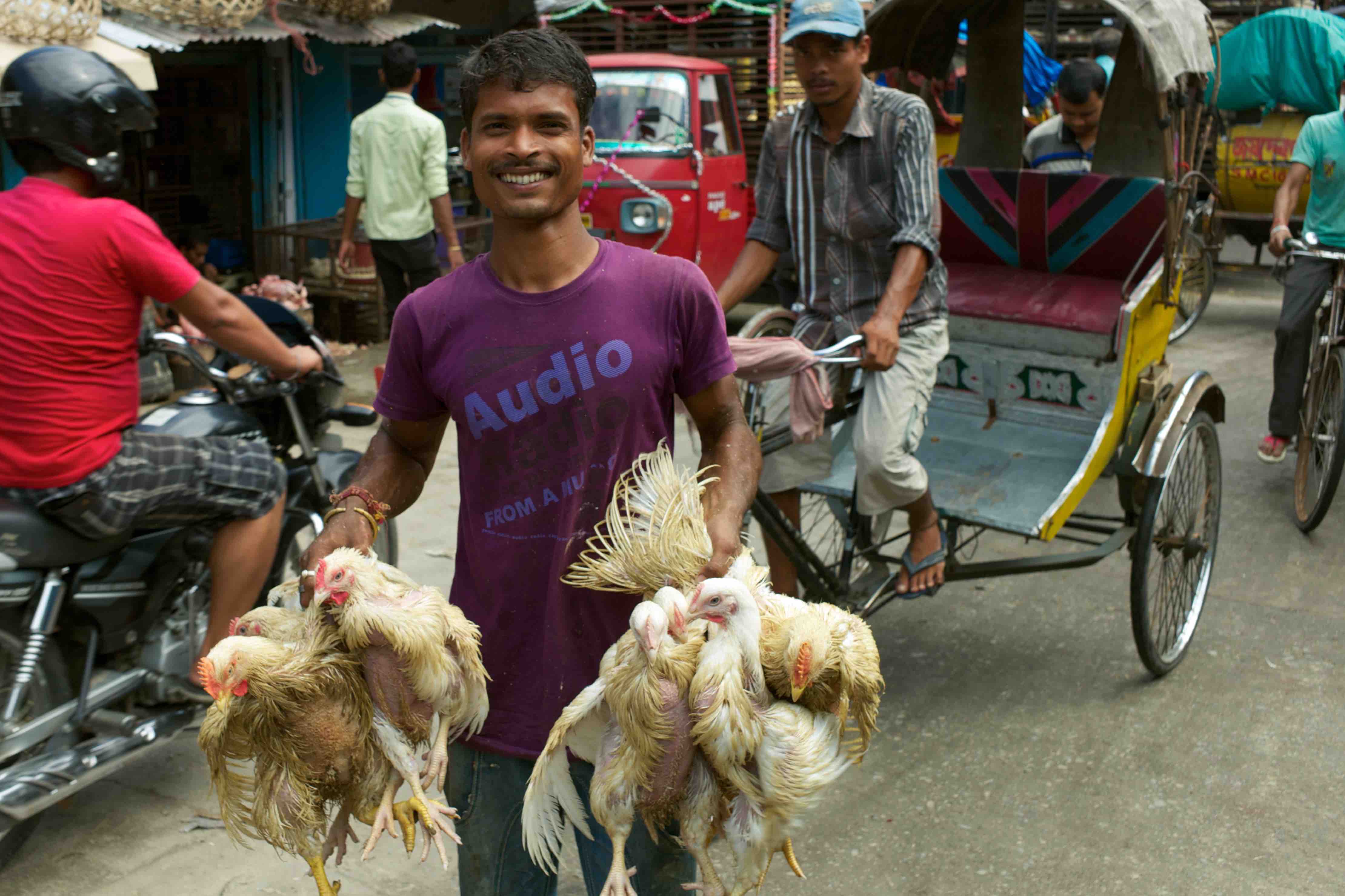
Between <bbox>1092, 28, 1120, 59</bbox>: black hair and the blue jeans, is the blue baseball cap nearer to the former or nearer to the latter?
the blue jeans

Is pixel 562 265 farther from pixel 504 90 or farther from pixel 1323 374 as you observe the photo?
pixel 1323 374

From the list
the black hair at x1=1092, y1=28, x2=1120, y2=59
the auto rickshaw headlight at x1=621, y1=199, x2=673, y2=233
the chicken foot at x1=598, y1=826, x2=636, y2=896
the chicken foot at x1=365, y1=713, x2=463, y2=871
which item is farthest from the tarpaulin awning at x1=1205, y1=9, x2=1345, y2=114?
the chicken foot at x1=365, y1=713, x2=463, y2=871

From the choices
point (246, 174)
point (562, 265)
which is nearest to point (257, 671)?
point (562, 265)

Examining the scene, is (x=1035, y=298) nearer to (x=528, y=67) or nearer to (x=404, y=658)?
(x=528, y=67)

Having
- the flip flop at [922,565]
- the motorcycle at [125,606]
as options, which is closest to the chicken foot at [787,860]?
the motorcycle at [125,606]

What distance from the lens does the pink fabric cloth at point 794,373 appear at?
11.5 feet

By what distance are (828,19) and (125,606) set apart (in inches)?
102

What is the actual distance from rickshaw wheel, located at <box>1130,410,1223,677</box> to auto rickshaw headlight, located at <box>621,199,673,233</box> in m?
4.91

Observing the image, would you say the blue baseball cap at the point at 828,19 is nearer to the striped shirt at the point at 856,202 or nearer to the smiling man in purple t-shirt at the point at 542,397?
the striped shirt at the point at 856,202

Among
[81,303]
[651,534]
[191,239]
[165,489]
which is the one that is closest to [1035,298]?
[165,489]

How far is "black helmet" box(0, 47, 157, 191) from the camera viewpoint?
310 centimetres

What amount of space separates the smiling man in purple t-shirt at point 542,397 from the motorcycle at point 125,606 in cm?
130

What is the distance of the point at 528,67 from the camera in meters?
1.92

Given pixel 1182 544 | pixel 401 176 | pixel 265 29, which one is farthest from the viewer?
pixel 265 29
